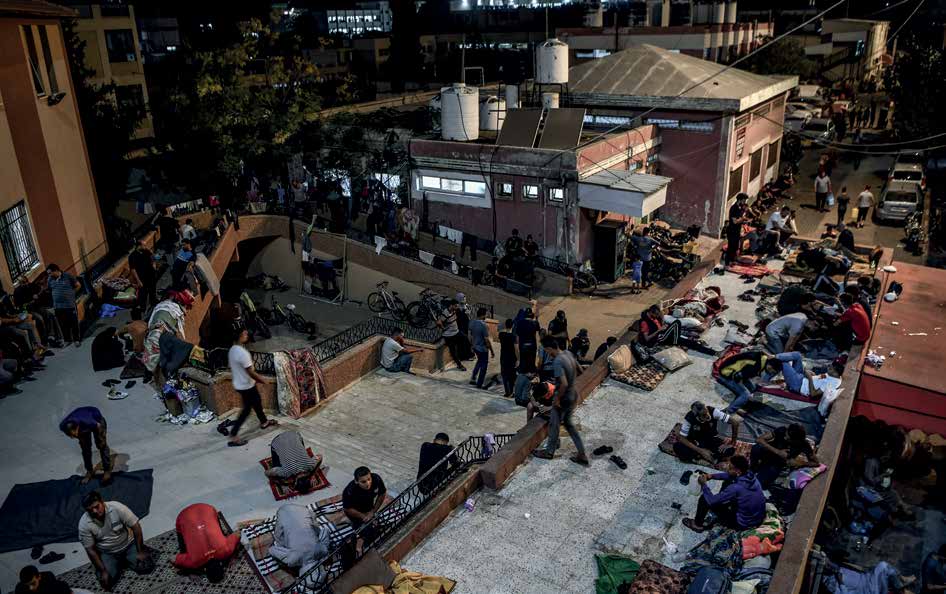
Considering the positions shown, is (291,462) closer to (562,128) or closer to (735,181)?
(562,128)

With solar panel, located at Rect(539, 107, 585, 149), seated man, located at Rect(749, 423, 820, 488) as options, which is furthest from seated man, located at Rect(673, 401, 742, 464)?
solar panel, located at Rect(539, 107, 585, 149)

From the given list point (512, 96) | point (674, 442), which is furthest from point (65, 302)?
point (512, 96)

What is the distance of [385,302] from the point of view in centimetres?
2059

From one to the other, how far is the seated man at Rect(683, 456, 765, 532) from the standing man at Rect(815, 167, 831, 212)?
22075 millimetres

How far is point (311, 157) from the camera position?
2661 centimetres

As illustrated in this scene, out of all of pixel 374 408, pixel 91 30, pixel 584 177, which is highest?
pixel 91 30

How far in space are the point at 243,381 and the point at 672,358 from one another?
7.18m

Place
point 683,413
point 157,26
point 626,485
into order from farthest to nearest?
point 157,26, point 683,413, point 626,485

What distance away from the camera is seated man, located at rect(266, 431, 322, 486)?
30.7 ft

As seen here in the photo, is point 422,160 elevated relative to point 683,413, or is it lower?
elevated

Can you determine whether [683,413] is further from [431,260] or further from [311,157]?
[311,157]

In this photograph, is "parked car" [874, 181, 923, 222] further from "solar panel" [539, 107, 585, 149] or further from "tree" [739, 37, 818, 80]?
"tree" [739, 37, 818, 80]

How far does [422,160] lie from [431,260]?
13.0ft

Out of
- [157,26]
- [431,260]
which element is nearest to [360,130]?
[431,260]
